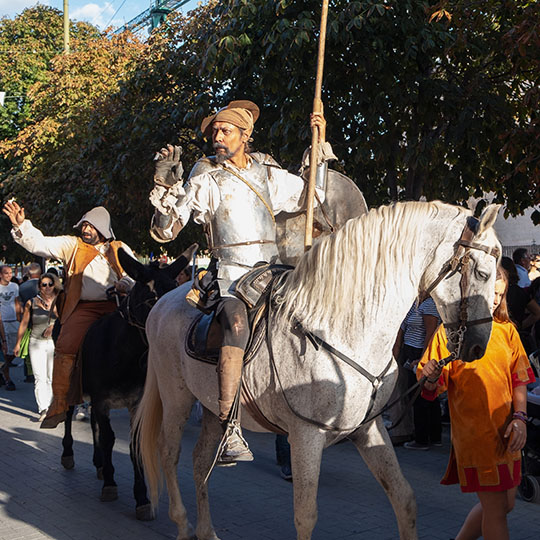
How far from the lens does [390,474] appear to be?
13.7 feet

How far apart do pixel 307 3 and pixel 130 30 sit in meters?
15.0

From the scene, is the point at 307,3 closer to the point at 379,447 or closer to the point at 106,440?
the point at 106,440

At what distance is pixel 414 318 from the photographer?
870 centimetres

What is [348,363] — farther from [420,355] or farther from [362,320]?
[420,355]

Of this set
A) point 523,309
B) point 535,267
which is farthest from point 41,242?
point 535,267

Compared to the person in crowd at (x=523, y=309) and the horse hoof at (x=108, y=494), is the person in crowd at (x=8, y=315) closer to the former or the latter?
the horse hoof at (x=108, y=494)

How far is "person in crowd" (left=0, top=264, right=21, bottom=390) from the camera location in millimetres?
13859

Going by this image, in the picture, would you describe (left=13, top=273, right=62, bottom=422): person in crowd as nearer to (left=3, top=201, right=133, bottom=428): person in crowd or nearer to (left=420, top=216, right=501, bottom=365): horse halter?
(left=3, top=201, right=133, bottom=428): person in crowd

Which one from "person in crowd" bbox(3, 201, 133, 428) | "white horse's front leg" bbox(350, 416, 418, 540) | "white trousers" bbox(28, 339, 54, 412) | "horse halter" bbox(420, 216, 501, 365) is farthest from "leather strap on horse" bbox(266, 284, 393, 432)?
"white trousers" bbox(28, 339, 54, 412)

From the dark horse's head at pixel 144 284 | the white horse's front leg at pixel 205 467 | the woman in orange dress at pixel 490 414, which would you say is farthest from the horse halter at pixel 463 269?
the dark horse's head at pixel 144 284

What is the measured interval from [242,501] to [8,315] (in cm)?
936

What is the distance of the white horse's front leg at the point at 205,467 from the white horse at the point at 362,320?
114 centimetres

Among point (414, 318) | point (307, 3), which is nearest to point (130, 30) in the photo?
point (307, 3)

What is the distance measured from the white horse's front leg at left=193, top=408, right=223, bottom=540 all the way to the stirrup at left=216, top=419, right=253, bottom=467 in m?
1.10
